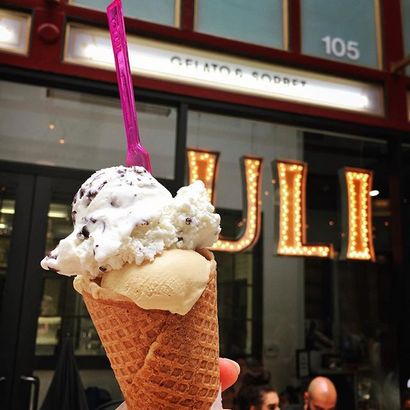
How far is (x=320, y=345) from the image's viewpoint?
496 cm

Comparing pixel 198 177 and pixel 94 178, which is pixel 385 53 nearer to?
pixel 198 177

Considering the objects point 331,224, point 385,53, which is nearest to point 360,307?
point 331,224

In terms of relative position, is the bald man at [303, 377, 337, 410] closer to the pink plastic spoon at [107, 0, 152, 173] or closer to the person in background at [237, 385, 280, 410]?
the person in background at [237, 385, 280, 410]

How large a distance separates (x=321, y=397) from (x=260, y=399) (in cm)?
46

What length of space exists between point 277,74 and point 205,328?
12.0 feet

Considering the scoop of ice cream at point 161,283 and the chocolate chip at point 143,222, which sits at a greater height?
the chocolate chip at point 143,222

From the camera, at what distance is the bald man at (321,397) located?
3562mm

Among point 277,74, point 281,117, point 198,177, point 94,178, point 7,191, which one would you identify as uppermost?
point 277,74

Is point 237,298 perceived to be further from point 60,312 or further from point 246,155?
point 60,312

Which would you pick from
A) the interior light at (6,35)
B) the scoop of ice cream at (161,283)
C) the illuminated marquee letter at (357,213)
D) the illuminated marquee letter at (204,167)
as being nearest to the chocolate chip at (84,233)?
the scoop of ice cream at (161,283)

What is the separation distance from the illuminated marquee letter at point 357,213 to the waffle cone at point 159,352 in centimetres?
364

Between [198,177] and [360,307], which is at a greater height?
[198,177]

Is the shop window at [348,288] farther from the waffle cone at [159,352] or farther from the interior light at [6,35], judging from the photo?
the waffle cone at [159,352]

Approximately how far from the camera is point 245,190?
458 cm
